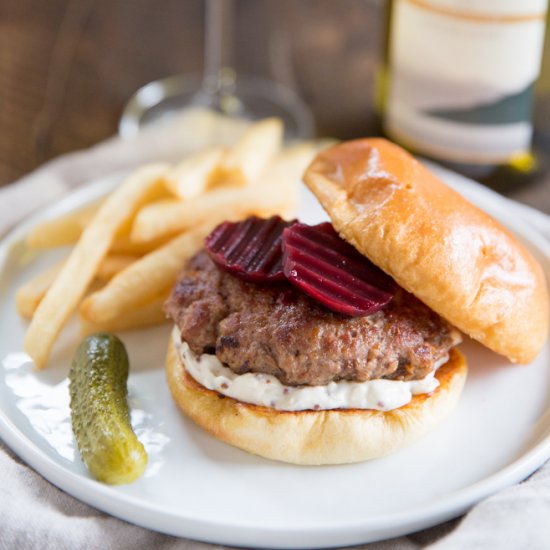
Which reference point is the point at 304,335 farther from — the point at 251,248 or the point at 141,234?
the point at 141,234

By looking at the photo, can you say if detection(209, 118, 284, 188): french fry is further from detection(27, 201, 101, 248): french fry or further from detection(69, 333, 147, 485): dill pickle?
detection(69, 333, 147, 485): dill pickle

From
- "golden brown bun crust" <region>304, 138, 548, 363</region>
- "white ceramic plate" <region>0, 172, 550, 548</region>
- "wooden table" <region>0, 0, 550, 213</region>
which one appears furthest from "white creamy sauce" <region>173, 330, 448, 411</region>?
"wooden table" <region>0, 0, 550, 213</region>

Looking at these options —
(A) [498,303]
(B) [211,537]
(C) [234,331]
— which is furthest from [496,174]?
(B) [211,537]

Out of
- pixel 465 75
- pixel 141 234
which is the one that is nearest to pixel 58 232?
pixel 141 234

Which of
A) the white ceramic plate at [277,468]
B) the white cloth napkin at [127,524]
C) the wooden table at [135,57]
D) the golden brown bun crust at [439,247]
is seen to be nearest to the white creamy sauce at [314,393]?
the white ceramic plate at [277,468]

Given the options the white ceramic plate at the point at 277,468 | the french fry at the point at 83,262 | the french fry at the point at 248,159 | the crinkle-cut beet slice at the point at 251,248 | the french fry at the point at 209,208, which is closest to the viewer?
the white ceramic plate at the point at 277,468

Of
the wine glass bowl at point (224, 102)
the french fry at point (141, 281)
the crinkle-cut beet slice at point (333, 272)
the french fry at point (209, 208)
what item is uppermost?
the crinkle-cut beet slice at point (333, 272)

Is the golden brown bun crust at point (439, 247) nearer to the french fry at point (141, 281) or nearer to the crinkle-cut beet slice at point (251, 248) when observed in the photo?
the crinkle-cut beet slice at point (251, 248)
